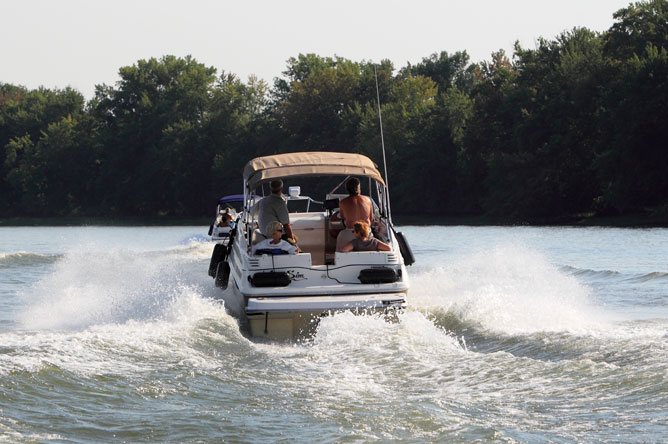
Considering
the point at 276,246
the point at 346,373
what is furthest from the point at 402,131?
the point at 346,373

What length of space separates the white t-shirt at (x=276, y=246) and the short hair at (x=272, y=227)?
0.20 meters

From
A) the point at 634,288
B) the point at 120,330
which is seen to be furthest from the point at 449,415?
the point at 634,288

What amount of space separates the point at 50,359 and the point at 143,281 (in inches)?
353

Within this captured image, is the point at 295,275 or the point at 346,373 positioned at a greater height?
the point at 295,275

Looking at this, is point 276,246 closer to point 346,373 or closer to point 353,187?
point 353,187

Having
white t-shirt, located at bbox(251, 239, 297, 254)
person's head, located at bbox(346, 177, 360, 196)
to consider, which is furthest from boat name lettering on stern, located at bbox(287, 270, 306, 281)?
person's head, located at bbox(346, 177, 360, 196)

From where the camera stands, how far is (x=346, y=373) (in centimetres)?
846

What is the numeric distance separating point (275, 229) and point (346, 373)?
11.1 feet

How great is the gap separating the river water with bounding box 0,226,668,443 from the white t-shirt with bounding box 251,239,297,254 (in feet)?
3.11

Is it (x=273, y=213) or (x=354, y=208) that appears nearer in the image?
(x=273, y=213)

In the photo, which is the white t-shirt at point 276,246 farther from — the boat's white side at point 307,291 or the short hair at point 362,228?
the short hair at point 362,228

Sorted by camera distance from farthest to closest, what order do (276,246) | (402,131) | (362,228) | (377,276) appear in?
(402,131) → (362,228) → (276,246) → (377,276)

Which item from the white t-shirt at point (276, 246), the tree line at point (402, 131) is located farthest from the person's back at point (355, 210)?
the tree line at point (402, 131)

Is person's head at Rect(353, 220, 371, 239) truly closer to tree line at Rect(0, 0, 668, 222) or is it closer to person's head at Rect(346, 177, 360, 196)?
person's head at Rect(346, 177, 360, 196)
